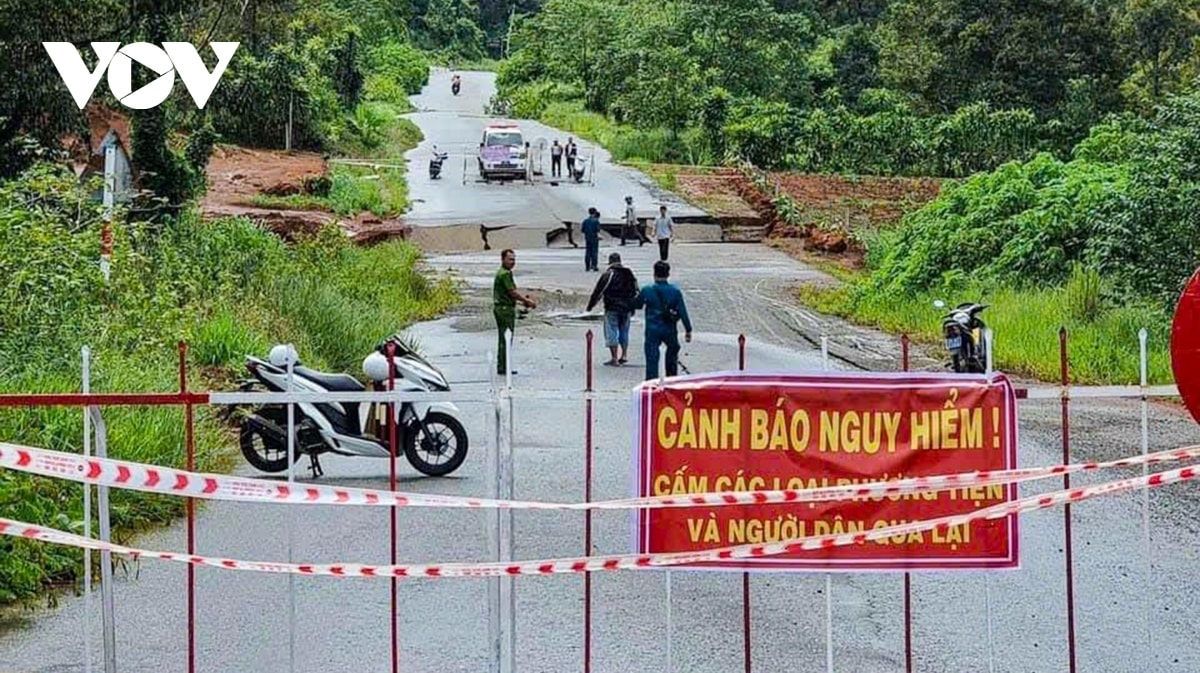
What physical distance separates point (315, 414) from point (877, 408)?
6.48 m

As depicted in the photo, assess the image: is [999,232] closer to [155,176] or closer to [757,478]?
[155,176]

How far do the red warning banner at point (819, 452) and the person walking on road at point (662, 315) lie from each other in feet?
34.1

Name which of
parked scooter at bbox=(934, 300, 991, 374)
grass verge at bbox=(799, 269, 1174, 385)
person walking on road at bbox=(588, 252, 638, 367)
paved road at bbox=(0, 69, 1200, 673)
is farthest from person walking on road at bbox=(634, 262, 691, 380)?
grass verge at bbox=(799, 269, 1174, 385)

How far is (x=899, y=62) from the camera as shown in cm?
5359

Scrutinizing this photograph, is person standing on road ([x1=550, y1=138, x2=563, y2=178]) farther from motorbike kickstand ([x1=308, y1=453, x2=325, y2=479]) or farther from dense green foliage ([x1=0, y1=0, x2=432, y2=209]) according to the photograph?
motorbike kickstand ([x1=308, y1=453, x2=325, y2=479])

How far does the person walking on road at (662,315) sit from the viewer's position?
15.6 metres

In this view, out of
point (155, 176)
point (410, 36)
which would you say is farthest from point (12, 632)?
point (410, 36)

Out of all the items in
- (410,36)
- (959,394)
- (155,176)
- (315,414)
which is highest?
(410,36)

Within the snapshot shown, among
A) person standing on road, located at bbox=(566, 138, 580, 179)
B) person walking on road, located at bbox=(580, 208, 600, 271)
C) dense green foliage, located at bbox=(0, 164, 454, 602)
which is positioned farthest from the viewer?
person standing on road, located at bbox=(566, 138, 580, 179)

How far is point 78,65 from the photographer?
19906mm

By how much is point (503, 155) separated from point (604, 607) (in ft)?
126

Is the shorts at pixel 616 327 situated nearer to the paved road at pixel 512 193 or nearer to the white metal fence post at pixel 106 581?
the white metal fence post at pixel 106 581

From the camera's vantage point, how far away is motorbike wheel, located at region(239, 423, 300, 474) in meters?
10.8

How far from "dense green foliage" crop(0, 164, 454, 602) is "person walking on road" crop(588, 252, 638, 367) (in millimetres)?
2734
